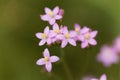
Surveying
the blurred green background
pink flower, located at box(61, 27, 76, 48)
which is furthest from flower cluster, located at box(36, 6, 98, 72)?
the blurred green background

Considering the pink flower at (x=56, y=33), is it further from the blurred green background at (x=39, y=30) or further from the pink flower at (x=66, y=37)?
the blurred green background at (x=39, y=30)

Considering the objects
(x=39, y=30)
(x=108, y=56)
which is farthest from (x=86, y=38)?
(x=39, y=30)

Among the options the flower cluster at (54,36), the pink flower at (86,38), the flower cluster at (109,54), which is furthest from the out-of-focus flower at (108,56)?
the flower cluster at (54,36)

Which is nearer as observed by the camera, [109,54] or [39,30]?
[109,54]

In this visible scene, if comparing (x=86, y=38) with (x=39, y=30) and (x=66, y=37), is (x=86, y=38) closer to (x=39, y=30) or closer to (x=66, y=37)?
(x=66, y=37)

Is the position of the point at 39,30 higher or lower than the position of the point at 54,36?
higher

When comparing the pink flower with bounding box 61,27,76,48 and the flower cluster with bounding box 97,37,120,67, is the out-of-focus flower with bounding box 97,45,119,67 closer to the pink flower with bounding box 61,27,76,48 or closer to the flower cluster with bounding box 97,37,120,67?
the flower cluster with bounding box 97,37,120,67

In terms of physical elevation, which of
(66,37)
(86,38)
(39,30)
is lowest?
(66,37)

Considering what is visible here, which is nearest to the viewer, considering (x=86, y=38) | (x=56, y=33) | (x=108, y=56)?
(x=56, y=33)

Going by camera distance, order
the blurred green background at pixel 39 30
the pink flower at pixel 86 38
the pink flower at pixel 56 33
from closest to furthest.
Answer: the pink flower at pixel 56 33
the pink flower at pixel 86 38
the blurred green background at pixel 39 30
